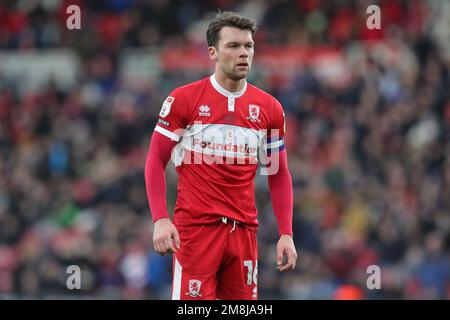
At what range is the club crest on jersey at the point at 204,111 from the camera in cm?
649

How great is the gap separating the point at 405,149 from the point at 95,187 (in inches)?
190

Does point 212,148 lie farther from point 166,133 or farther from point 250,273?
point 250,273

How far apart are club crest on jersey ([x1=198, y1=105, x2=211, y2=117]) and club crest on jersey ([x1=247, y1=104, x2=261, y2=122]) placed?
0.91 ft

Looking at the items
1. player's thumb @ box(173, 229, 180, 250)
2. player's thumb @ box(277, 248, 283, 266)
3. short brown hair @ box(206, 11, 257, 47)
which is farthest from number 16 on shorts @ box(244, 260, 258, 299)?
short brown hair @ box(206, 11, 257, 47)

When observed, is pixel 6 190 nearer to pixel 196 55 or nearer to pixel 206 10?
pixel 196 55

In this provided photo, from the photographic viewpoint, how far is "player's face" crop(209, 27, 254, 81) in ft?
21.3

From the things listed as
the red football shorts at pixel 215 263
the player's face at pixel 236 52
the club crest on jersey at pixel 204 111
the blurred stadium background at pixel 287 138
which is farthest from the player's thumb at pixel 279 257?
the blurred stadium background at pixel 287 138

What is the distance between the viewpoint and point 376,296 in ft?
40.7

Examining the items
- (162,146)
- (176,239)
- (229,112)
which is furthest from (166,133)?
(176,239)

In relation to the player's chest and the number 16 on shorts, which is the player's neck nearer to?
the player's chest

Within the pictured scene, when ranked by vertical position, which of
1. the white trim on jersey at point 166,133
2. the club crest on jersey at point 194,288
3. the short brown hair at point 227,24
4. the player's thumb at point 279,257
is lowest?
the club crest on jersey at point 194,288

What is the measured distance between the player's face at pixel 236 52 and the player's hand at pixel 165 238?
1.06 metres

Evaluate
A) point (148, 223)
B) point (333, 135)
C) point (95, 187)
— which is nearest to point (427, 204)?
point (333, 135)

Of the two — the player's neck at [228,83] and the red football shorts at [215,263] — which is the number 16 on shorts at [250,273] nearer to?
the red football shorts at [215,263]
